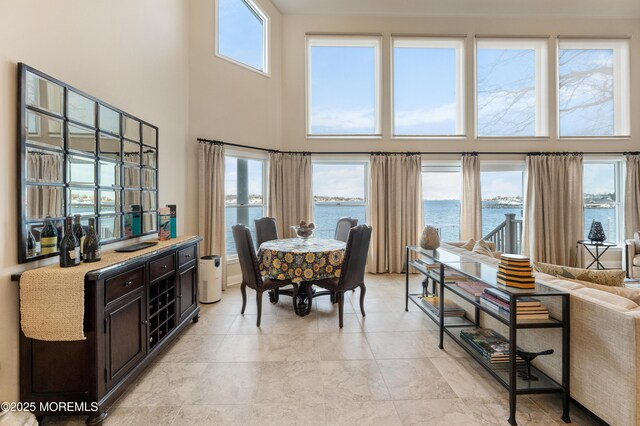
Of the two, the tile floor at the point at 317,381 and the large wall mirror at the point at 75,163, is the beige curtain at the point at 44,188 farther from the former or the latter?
the tile floor at the point at 317,381

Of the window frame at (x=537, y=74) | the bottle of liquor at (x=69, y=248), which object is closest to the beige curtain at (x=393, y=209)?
the window frame at (x=537, y=74)

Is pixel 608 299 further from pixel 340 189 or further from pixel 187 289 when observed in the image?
pixel 340 189

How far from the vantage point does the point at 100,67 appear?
7.41 ft

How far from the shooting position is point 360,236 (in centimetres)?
297

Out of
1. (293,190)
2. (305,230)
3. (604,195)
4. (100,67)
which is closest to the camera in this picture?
(100,67)

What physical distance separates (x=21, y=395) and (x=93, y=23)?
102 inches

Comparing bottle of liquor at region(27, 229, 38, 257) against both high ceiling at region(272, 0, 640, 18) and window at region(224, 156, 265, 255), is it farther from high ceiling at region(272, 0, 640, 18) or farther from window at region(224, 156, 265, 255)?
high ceiling at region(272, 0, 640, 18)

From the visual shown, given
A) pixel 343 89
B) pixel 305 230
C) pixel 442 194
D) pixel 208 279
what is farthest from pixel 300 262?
pixel 343 89

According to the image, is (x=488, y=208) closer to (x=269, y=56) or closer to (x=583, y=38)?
(x=583, y=38)

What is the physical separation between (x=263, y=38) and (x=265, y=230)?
346 cm

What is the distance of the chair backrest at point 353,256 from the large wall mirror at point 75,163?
2.07 metres

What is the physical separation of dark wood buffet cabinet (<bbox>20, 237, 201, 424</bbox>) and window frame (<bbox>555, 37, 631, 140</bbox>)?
707 centimetres

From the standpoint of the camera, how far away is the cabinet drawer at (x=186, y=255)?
2.73 meters

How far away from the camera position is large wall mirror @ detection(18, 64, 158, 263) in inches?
63.6
